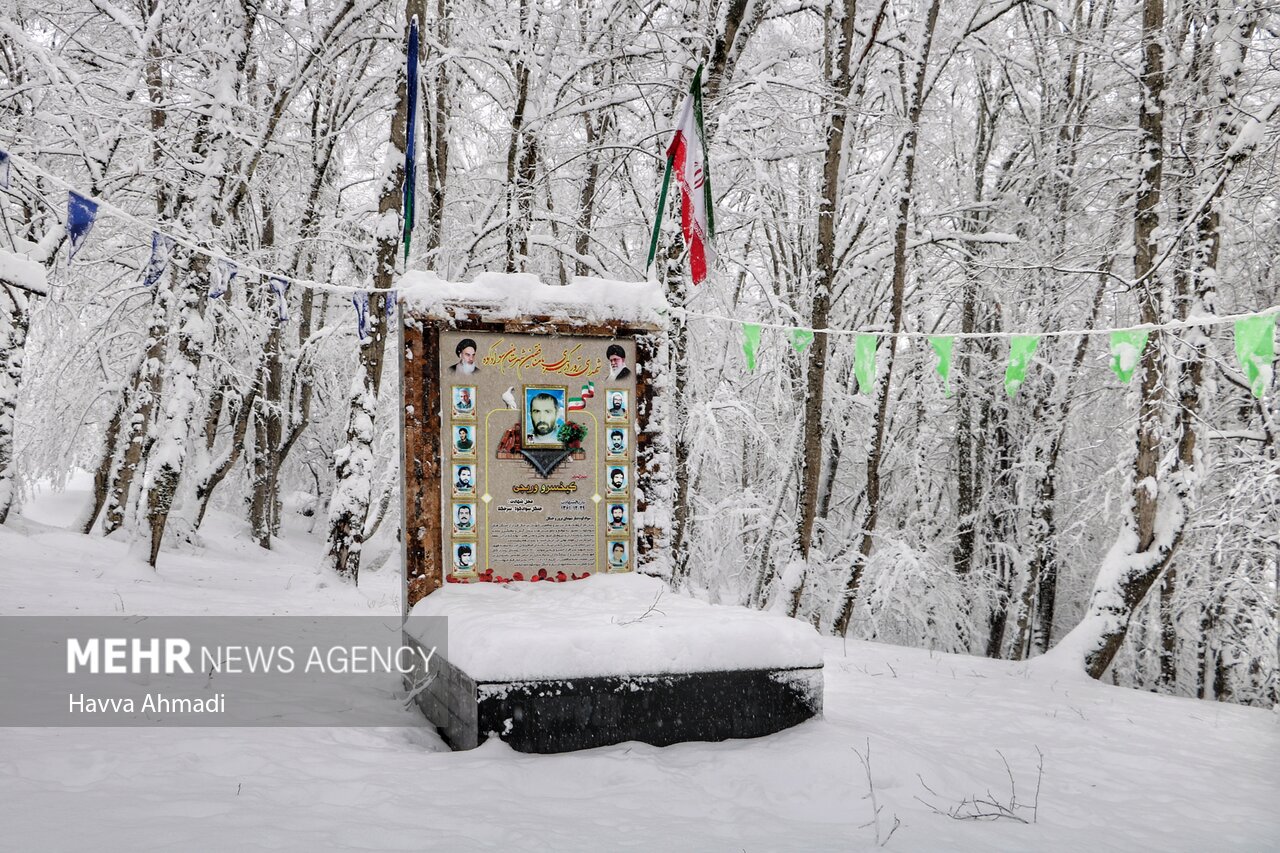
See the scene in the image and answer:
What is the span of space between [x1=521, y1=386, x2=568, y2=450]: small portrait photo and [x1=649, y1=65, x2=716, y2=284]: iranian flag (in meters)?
1.99

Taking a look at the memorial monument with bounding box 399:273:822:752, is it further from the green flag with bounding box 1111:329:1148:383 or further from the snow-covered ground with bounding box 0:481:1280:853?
the green flag with bounding box 1111:329:1148:383

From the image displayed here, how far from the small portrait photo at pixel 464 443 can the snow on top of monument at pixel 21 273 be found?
10.3 ft

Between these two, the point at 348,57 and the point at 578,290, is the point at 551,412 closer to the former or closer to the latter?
the point at 578,290

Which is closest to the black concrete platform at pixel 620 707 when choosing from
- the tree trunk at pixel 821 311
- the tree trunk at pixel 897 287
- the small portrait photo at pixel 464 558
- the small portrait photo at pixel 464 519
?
the small portrait photo at pixel 464 558

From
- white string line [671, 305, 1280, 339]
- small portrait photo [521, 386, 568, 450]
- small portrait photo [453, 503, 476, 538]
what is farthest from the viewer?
small portrait photo [521, 386, 568, 450]

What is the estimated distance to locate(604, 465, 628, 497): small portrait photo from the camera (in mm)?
6391

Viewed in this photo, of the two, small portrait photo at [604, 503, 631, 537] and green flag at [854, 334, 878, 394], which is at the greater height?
green flag at [854, 334, 878, 394]

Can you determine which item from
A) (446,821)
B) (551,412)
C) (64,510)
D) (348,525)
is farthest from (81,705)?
(64,510)

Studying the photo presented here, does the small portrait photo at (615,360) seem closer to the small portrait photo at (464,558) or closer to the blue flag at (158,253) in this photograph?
the small portrait photo at (464,558)

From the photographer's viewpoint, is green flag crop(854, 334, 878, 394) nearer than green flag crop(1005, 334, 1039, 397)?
No

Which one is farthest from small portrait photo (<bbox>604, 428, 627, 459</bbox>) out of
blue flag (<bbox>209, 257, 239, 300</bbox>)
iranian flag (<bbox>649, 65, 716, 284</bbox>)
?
blue flag (<bbox>209, 257, 239, 300</bbox>)

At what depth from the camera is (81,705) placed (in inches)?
189

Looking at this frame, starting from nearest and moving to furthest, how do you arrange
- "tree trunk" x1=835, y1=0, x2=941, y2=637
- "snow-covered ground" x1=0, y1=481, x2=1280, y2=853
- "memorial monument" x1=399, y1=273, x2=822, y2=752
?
1. "snow-covered ground" x1=0, y1=481, x2=1280, y2=853
2. "memorial monument" x1=399, y1=273, x2=822, y2=752
3. "tree trunk" x1=835, y1=0, x2=941, y2=637

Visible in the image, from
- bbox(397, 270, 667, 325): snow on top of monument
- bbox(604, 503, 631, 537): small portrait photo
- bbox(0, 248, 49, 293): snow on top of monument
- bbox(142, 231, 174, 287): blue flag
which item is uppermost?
bbox(142, 231, 174, 287): blue flag
